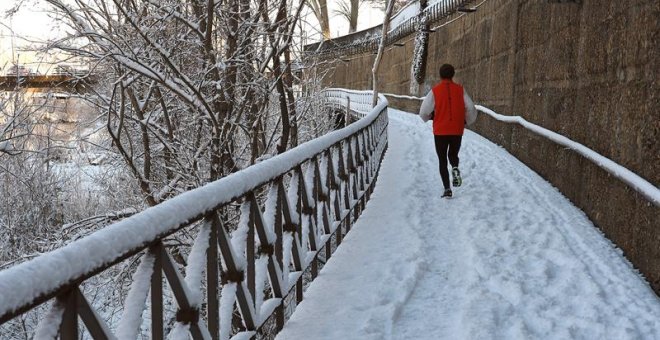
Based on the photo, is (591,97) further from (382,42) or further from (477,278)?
(382,42)

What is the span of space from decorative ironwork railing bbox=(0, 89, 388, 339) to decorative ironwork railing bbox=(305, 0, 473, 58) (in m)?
5.61

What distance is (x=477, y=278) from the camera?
15.2ft

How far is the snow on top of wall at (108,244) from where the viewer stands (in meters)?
1.39

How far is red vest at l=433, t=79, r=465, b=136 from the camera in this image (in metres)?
7.45

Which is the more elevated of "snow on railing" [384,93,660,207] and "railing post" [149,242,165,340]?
"railing post" [149,242,165,340]

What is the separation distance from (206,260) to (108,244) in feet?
3.11

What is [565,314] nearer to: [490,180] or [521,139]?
[490,180]

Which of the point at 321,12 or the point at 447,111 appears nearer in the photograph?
the point at 447,111

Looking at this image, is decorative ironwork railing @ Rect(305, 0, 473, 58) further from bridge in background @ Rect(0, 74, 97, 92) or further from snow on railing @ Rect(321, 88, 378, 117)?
bridge in background @ Rect(0, 74, 97, 92)

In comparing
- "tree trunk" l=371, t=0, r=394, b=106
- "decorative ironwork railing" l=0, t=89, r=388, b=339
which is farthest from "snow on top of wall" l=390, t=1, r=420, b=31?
"decorative ironwork railing" l=0, t=89, r=388, b=339

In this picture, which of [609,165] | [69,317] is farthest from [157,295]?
Answer: [609,165]

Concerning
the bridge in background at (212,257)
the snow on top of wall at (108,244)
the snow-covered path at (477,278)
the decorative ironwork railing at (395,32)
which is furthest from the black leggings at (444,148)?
the snow on top of wall at (108,244)

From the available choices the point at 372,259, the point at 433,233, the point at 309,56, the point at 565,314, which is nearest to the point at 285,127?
the point at 309,56

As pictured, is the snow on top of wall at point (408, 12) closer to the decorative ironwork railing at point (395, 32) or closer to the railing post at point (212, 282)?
the decorative ironwork railing at point (395, 32)
